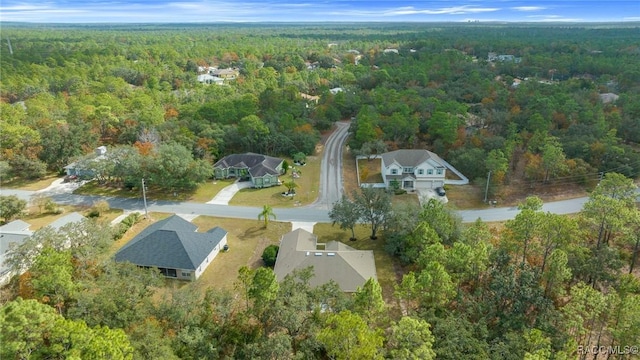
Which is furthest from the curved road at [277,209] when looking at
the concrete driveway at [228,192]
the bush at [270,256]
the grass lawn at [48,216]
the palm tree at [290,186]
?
the bush at [270,256]

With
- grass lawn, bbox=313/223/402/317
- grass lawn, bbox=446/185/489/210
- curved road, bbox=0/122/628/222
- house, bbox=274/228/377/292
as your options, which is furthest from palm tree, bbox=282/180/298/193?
grass lawn, bbox=446/185/489/210

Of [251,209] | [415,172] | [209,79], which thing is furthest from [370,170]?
[209,79]

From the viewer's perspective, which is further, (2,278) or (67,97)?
(67,97)

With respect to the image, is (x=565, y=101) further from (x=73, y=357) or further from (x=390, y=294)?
(x=73, y=357)

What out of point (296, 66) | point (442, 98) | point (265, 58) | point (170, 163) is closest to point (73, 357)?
point (170, 163)

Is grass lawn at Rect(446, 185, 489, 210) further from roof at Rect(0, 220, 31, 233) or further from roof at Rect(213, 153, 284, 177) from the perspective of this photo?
roof at Rect(0, 220, 31, 233)

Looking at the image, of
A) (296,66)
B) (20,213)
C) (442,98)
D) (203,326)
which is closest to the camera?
(203,326)

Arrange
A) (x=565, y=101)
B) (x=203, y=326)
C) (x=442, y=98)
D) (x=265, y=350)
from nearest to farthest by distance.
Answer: (x=265, y=350)
(x=203, y=326)
(x=565, y=101)
(x=442, y=98)
